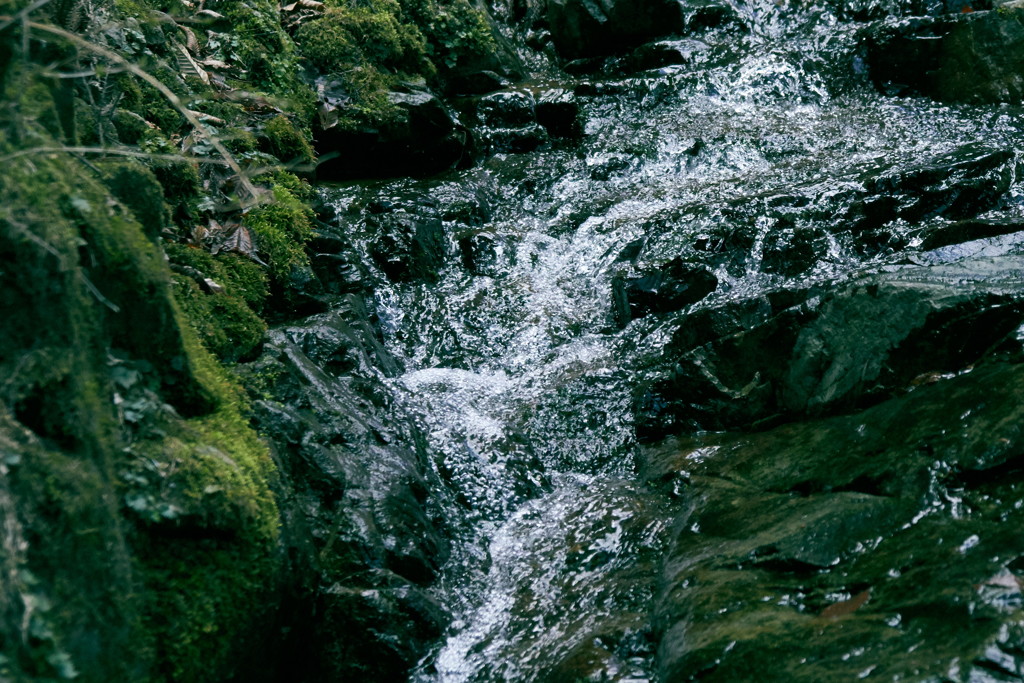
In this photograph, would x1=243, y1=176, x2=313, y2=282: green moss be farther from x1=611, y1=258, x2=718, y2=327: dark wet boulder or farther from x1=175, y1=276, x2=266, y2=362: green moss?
x1=611, y1=258, x2=718, y2=327: dark wet boulder

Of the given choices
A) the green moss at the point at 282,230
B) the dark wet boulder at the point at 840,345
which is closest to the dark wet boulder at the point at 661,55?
the green moss at the point at 282,230

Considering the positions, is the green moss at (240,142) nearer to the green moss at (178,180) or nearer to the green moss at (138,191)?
the green moss at (178,180)

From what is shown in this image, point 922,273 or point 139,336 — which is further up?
point 139,336

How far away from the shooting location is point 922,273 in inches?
234

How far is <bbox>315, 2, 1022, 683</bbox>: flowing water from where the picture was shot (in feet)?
16.4

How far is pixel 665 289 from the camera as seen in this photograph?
305 inches

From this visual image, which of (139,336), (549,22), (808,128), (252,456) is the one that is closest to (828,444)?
(252,456)

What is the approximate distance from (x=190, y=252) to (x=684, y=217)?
5.15 m

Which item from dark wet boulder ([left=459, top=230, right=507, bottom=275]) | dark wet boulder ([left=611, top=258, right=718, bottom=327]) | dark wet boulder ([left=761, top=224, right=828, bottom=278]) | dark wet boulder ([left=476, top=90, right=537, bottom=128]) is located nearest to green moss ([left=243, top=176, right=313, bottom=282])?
dark wet boulder ([left=459, top=230, right=507, bottom=275])

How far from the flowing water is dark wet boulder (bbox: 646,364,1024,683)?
19.7 inches

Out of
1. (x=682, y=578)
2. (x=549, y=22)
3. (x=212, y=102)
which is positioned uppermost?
(x=549, y=22)

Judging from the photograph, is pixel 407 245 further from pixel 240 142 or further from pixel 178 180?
pixel 178 180

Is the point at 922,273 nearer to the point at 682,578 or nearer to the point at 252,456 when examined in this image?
the point at 682,578

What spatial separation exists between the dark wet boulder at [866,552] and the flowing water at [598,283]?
501 millimetres
